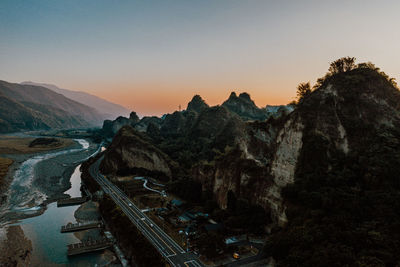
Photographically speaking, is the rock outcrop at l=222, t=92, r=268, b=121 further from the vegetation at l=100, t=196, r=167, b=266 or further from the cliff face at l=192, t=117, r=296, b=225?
the vegetation at l=100, t=196, r=167, b=266

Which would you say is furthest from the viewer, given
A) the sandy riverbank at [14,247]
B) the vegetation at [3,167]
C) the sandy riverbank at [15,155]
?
the vegetation at [3,167]

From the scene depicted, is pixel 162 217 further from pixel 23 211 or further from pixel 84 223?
pixel 23 211

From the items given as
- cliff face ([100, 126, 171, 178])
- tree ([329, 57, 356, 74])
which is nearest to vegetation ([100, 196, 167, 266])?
cliff face ([100, 126, 171, 178])

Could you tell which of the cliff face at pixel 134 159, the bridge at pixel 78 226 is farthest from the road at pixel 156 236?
the cliff face at pixel 134 159

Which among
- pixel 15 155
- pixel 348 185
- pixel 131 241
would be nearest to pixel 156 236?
pixel 131 241

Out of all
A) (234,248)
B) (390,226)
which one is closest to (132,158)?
(234,248)

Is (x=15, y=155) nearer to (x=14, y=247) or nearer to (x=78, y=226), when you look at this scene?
(x=78, y=226)

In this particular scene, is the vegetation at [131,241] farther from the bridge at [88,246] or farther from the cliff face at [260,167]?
the cliff face at [260,167]
